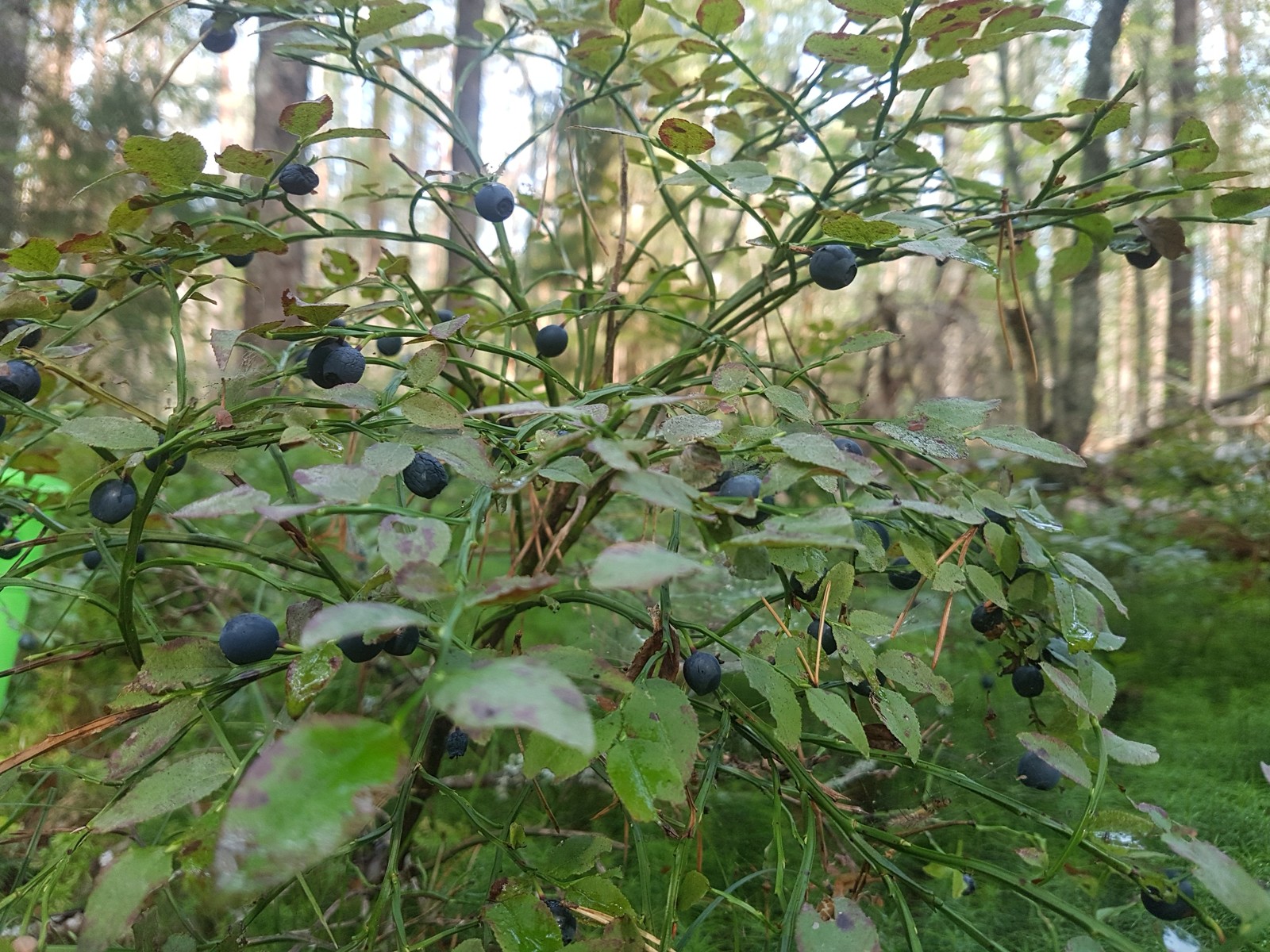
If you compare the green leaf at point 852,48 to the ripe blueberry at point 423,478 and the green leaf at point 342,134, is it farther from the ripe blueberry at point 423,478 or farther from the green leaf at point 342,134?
the ripe blueberry at point 423,478

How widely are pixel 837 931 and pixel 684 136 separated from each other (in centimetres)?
66

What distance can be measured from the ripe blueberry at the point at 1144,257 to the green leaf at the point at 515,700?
91cm

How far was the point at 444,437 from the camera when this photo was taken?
1.78ft

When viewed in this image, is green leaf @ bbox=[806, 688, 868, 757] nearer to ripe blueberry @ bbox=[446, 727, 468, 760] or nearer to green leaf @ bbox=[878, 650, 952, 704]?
green leaf @ bbox=[878, 650, 952, 704]

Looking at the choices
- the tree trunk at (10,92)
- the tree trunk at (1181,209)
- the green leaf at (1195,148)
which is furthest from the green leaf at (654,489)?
the tree trunk at (1181,209)

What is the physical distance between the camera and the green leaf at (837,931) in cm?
52

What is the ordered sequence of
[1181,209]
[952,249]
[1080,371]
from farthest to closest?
[1181,209] → [1080,371] → [952,249]

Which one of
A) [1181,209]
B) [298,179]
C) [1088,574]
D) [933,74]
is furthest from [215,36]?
[1181,209]

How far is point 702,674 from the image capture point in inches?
26.0

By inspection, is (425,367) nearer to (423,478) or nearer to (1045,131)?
(423,478)

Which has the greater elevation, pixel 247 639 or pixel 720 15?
pixel 720 15

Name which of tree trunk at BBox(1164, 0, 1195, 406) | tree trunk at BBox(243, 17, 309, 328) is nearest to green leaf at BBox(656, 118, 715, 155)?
tree trunk at BBox(243, 17, 309, 328)

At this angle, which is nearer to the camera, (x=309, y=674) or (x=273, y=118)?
(x=309, y=674)

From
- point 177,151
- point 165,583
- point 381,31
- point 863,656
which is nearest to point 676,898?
point 863,656
